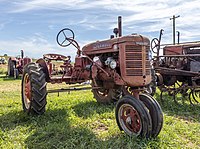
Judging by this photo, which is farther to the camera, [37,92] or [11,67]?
[11,67]

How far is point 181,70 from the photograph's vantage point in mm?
6359

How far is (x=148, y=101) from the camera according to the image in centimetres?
347

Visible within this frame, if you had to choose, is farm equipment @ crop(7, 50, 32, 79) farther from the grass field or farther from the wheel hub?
the wheel hub

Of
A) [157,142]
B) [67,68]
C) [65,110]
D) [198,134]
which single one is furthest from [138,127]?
[67,68]

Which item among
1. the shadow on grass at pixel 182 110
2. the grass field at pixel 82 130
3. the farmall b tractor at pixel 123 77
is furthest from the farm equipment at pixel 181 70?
the farmall b tractor at pixel 123 77

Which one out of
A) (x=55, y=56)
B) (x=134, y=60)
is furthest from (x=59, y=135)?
(x=55, y=56)

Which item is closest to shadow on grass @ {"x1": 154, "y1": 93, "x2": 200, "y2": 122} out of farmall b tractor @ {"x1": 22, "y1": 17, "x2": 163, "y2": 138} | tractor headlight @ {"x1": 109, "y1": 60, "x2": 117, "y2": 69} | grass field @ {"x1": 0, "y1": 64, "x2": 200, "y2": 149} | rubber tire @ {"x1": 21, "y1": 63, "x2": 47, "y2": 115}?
grass field @ {"x1": 0, "y1": 64, "x2": 200, "y2": 149}

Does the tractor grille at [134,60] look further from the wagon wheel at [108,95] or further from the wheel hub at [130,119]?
the wagon wheel at [108,95]

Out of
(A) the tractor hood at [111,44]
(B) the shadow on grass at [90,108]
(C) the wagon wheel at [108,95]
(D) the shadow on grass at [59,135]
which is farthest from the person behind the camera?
(C) the wagon wheel at [108,95]

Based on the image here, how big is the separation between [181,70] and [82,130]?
3.68 metres

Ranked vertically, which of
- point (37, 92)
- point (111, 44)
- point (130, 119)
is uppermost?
point (111, 44)

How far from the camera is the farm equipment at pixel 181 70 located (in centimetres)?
611

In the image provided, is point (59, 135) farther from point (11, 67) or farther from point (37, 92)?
point (11, 67)

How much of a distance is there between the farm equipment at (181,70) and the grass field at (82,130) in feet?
2.28
